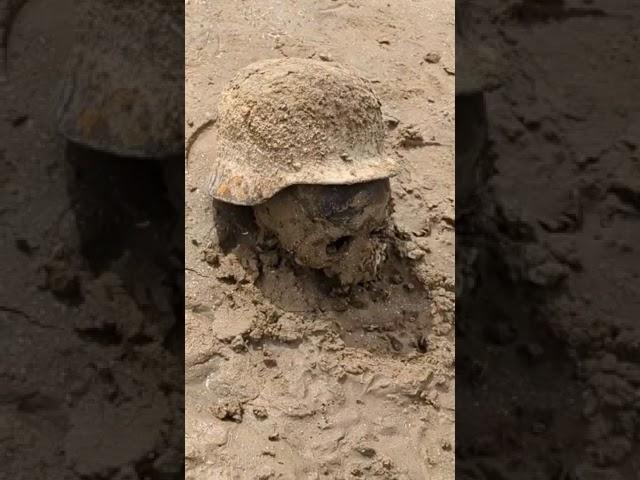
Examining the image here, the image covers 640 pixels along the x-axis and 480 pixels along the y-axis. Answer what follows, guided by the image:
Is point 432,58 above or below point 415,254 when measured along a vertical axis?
above

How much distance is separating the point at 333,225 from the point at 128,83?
2.16ft

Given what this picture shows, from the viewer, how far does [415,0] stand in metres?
2.68

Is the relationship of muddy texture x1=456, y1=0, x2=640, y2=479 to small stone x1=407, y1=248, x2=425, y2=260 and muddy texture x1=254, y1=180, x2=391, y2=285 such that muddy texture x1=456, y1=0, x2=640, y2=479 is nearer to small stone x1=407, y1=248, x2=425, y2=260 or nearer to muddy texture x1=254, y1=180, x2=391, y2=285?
small stone x1=407, y1=248, x2=425, y2=260

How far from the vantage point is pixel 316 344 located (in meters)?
2.34

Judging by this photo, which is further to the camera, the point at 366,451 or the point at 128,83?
the point at 128,83

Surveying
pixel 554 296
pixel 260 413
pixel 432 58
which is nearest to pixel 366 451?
pixel 260 413

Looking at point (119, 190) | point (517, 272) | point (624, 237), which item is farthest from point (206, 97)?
point (624, 237)

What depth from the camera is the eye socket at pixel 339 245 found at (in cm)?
223

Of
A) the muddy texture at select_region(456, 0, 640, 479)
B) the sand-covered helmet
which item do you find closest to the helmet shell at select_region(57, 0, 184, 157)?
the sand-covered helmet

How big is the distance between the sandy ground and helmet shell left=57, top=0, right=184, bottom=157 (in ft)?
0.25

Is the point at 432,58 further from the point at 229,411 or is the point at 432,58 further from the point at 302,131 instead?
the point at 229,411

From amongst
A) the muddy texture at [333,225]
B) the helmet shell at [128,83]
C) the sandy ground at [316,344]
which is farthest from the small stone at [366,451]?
the helmet shell at [128,83]

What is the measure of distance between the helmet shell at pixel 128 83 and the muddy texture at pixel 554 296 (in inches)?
34.0

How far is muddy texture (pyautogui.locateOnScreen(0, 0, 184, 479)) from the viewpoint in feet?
7.94
